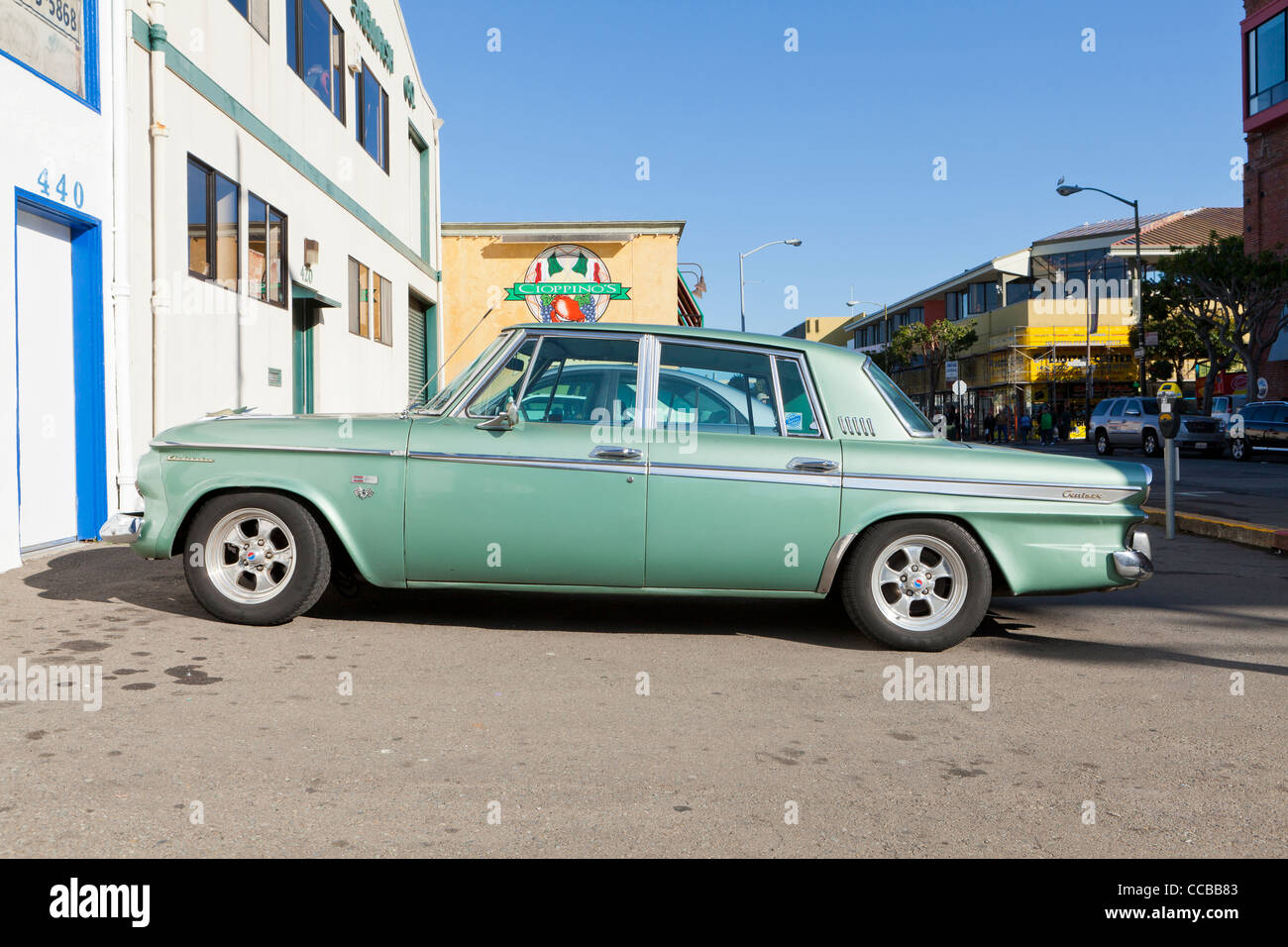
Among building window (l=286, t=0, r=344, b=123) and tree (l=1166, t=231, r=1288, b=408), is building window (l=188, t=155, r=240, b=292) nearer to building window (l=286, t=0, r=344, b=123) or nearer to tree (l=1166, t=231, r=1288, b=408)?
building window (l=286, t=0, r=344, b=123)

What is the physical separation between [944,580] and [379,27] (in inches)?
622

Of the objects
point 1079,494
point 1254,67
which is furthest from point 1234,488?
point 1254,67

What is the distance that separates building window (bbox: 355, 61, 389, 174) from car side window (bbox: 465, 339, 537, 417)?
1266 cm

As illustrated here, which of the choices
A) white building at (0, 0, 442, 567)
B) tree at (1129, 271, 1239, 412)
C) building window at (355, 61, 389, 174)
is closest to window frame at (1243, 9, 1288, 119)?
tree at (1129, 271, 1239, 412)

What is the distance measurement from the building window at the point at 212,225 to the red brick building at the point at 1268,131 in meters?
34.9

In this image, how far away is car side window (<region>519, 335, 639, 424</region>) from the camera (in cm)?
545

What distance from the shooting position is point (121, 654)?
481 cm

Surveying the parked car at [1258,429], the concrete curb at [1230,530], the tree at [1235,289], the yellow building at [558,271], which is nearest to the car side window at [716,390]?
the concrete curb at [1230,530]

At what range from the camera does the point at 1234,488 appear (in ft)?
56.0

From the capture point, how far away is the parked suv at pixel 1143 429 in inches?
1104

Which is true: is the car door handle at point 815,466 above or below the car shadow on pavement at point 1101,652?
above

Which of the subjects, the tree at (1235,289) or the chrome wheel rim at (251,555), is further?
the tree at (1235,289)

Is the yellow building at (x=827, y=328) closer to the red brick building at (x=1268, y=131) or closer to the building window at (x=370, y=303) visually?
the red brick building at (x=1268, y=131)
